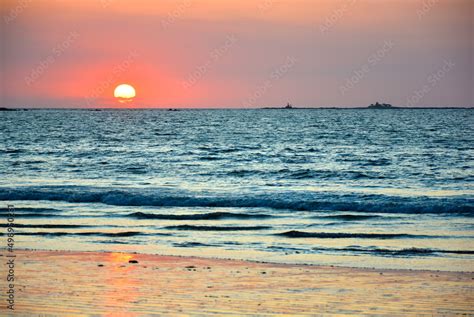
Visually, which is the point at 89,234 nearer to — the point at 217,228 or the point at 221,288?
the point at 217,228

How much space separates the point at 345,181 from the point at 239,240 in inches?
714

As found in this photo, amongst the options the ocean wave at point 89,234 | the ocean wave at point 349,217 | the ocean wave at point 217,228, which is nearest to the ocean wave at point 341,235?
the ocean wave at point 217,228

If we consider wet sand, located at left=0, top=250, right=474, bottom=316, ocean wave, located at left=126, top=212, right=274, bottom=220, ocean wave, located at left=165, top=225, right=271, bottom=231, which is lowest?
wet sand, located at left=0, top=250, right=474, bottom=316

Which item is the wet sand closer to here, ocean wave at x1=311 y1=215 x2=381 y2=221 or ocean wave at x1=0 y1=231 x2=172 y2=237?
ocean wave at x1=0 y1=231 x2=172 y2=237

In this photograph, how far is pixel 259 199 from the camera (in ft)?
99.1

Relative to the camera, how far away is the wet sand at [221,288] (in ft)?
39.0

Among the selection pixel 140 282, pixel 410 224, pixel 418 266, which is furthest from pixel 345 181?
pixel 140 282

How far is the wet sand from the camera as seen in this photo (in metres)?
11.9

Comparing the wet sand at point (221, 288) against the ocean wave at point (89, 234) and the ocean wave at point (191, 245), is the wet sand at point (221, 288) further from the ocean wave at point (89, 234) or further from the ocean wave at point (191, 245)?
the ocean wave at point (89, 234)

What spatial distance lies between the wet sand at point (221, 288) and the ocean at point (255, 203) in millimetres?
1634

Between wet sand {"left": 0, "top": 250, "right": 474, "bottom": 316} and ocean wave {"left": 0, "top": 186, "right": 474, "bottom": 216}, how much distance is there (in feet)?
39.9

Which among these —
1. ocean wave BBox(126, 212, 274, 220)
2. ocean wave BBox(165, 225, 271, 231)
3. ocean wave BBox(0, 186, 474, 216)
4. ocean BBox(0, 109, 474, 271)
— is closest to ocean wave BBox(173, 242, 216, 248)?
ocean BBox(0, 109, 474, 271)

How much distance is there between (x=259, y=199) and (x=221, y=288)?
16.8 m

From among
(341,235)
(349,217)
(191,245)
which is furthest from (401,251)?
(349,217)
